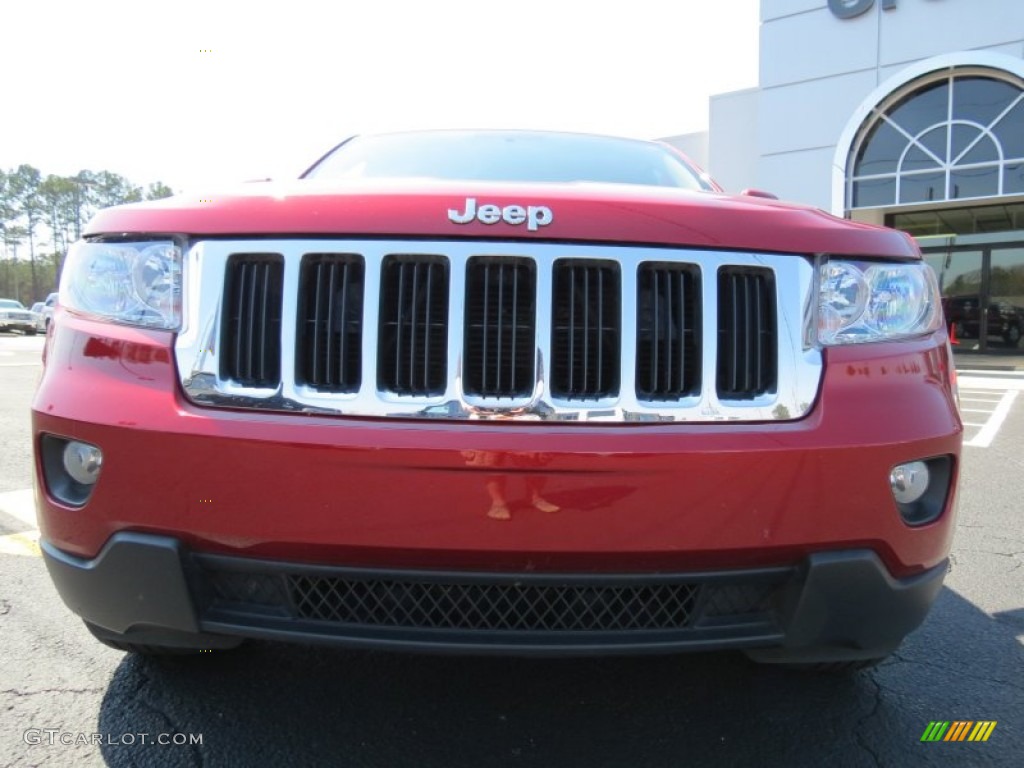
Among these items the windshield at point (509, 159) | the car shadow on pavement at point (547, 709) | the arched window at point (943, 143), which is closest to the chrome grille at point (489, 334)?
the car shadow on pavement at point (547, 709)

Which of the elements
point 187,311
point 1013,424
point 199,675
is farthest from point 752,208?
point 1013,424

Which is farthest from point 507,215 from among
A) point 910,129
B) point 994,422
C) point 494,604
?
point 910,129

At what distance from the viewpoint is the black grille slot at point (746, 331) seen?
1.56m

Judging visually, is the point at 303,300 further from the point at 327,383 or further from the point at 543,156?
the point at 543,156

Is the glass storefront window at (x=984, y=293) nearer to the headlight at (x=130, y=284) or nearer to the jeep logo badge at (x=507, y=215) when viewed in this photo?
the jeep logo badge at (x=507, y=215)

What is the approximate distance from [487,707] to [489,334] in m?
1.06

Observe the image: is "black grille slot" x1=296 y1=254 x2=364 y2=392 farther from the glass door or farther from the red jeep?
the glass door

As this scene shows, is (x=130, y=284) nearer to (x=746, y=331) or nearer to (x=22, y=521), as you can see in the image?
(x=746, y=331)

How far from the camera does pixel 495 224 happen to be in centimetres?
151

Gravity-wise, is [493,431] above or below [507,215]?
below

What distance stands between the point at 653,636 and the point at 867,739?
798 mm

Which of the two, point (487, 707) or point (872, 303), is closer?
point (872, 303)

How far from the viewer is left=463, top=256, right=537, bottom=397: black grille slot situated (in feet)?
4.91

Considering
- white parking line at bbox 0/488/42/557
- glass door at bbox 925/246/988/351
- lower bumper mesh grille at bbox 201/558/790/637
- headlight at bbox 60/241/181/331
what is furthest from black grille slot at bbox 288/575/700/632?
glass door at bbox 925/246/988/351
